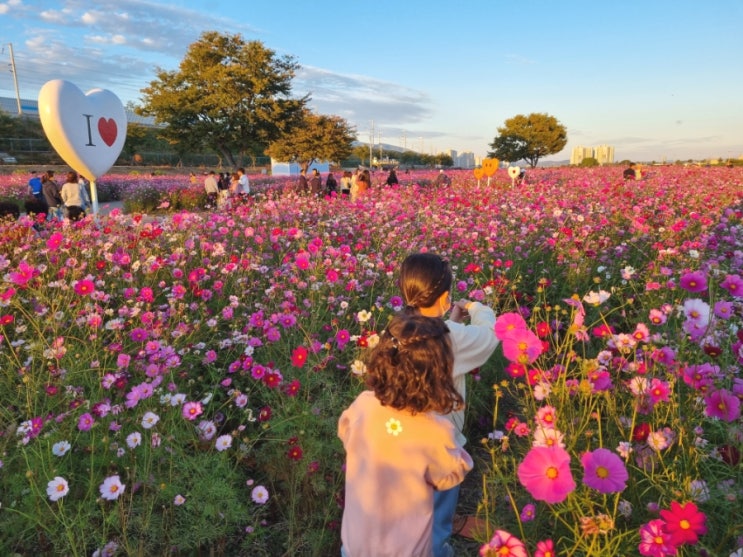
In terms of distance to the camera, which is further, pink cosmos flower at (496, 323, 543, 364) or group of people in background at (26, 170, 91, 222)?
group of people in background at (26, 170, 91, 222)

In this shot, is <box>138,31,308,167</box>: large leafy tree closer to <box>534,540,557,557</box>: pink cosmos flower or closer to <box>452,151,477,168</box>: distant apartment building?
<box>534,540,557,557</box>: pink cosmos flower

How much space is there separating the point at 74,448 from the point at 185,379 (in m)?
0.69

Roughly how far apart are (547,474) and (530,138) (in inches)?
2619

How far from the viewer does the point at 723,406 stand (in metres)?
1.27

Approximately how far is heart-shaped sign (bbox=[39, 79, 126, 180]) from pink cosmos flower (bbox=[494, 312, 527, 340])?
761 cm

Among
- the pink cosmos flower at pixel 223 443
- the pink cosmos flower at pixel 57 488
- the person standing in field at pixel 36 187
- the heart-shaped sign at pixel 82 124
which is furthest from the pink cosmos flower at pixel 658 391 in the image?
the person standing in field at pixel 36 187

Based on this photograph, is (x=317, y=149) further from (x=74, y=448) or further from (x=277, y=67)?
(x=74, y=448)

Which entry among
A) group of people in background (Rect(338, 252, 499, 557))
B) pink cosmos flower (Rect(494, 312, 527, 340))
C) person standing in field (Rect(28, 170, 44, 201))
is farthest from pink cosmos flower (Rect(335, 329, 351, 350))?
person standing in field (Rect(28, 170, 44, 201))

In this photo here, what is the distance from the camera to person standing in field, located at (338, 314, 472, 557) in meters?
1.27

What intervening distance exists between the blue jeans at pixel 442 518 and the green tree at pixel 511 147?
214 feet

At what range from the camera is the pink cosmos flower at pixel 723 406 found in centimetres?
125

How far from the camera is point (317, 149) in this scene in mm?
34094

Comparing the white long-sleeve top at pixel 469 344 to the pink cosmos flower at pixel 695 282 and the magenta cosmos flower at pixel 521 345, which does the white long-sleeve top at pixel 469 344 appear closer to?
the magenta cosmos flower at pixel 521 345

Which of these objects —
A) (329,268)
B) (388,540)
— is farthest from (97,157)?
(388,540)
